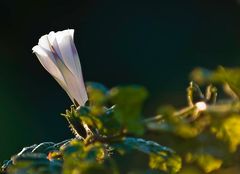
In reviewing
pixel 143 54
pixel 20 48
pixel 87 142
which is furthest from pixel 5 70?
pixel 87 142

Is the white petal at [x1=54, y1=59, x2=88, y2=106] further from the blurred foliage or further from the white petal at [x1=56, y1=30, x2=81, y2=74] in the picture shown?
the blurred foliage

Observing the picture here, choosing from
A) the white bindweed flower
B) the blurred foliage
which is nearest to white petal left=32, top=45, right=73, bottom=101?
the white bindweed flower

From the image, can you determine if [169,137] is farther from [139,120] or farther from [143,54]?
[143,54]

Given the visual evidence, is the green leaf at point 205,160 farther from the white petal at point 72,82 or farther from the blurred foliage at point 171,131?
the white petal at point 72,82

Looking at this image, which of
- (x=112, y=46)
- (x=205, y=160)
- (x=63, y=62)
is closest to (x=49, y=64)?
(x=63, y=62)

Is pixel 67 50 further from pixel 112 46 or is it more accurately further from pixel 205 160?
pixel 112 46
